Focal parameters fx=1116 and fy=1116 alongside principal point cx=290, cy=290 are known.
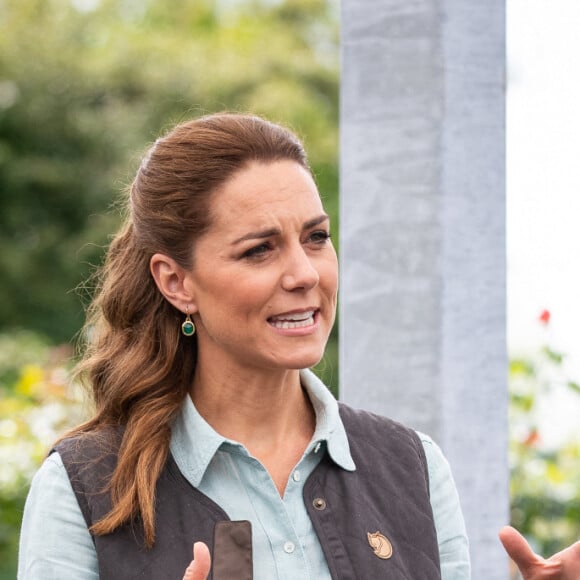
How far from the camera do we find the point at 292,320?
1.96 meters

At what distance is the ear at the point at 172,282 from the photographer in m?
2.09

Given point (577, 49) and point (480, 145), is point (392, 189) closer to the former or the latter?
point (480, 145)

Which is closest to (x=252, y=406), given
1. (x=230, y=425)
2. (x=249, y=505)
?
(x=230, y=425)

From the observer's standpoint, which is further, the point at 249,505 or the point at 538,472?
the point at 538,472

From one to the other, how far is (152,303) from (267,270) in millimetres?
354

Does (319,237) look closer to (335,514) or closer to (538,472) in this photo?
(335,514)

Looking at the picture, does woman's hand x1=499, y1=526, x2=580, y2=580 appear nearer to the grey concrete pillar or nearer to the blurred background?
the grey concrete pillar

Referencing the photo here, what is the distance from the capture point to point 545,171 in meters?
5.43

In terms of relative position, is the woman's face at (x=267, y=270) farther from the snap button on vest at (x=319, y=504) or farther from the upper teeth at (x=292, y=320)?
the snap button on vest at (x=319, y=504)

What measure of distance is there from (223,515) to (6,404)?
3765mm

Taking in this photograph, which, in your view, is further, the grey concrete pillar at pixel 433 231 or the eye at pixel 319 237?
the grey concrete pillar at pixel 433 231

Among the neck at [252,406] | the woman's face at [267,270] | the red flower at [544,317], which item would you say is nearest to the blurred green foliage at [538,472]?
the red flower at [544,317]

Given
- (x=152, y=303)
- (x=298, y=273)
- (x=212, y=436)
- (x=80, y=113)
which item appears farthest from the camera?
(x=80, y=113)

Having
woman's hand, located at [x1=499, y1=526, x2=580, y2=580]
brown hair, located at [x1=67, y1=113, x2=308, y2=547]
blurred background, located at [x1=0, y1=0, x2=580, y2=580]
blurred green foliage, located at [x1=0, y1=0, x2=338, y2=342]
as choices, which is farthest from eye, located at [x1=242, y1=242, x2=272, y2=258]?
blurred green foliage, located at [x1=0, y1=0, x2=338, y2=342]
